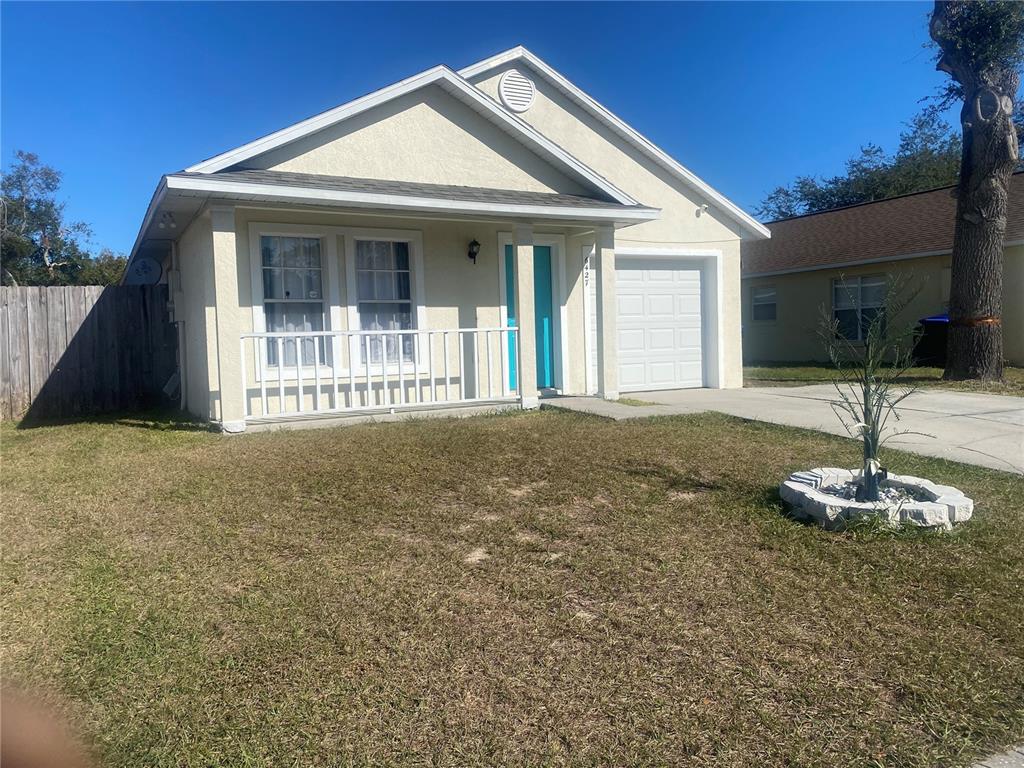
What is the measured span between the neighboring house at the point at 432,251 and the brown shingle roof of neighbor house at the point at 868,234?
958 cm

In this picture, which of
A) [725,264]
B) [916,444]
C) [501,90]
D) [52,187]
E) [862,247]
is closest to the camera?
[916,444]

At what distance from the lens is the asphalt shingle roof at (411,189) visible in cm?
771

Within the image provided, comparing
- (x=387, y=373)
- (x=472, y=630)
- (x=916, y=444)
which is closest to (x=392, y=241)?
(x=387, y=373)

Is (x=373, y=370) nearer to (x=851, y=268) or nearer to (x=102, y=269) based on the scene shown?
(x=851, y=268)

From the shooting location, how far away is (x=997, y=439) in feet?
23.7

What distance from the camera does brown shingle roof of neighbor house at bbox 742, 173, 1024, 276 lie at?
60.7 feet

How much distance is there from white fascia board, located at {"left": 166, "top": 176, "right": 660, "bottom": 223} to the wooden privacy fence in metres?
5.27

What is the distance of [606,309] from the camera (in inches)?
394

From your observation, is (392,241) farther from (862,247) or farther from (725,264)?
(862,247)

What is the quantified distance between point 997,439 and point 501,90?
812 cm

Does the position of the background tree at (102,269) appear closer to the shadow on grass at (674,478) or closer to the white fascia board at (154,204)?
the white fascia board at (154,204)

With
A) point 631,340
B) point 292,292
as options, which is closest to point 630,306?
point 631,340

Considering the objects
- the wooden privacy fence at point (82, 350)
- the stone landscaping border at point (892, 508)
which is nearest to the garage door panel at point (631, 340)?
the stone landscaping border at point (892, 508)

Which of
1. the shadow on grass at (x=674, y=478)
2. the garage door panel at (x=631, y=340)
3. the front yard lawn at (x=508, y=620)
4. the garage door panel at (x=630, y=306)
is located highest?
the garage door panel at (x=630, y=306)
